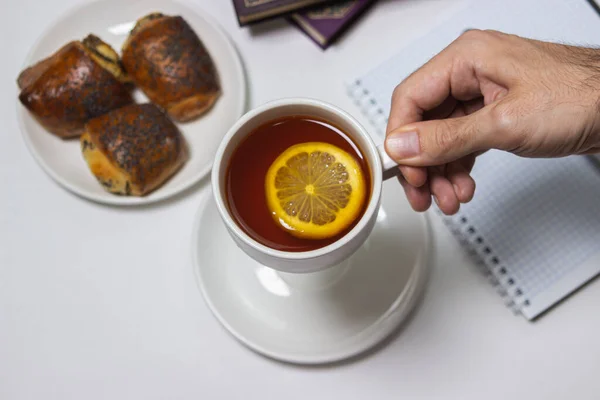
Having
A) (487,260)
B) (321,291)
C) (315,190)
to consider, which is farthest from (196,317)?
(487,260)

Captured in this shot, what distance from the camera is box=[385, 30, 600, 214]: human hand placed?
67cm

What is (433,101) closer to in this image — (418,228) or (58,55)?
(418,228)

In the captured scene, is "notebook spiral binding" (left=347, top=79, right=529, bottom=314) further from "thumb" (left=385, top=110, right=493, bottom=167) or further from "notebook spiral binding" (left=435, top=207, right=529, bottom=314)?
"thumb" (left=385, top=110, right=493, bottom=167)

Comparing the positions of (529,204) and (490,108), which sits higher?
(490,108)

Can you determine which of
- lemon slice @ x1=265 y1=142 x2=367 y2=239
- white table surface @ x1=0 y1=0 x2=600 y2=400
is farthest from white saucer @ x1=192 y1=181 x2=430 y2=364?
lemon slice @ x1=265 y1=142 x2=367 y2=239

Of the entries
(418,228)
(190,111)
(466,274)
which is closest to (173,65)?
(190,111)

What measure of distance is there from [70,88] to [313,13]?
418mm

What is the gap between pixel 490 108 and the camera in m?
0.68

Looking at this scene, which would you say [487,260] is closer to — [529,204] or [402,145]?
[529,204]

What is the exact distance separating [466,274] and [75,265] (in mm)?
624

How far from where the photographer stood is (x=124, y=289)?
94 cm

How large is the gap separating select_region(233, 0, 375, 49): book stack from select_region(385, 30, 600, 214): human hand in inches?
9.9

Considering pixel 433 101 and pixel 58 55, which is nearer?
pixel 433 101

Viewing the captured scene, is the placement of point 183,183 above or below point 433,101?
below
